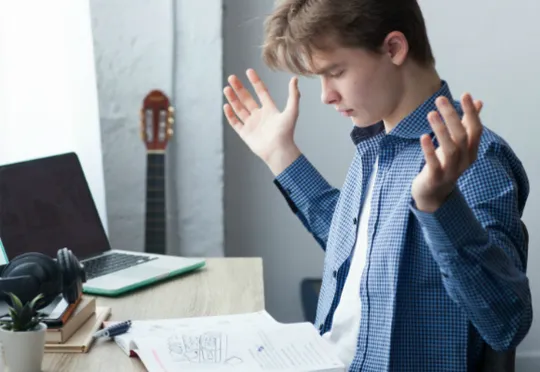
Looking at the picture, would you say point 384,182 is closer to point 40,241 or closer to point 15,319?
point 15,319

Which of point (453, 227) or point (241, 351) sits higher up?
point (453, 227)

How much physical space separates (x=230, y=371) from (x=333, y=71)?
50 cm

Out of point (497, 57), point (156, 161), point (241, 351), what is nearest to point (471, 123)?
point (241, 351)

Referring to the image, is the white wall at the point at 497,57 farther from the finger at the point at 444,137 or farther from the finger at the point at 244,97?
the finger at the point at 444,137

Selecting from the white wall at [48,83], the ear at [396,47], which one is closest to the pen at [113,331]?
the ear at [396,47]

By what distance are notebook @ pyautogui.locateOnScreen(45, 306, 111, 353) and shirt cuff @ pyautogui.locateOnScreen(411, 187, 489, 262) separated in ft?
1.90

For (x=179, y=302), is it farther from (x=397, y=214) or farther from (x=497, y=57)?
(x=497, y=57)

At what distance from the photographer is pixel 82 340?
57.2 inches

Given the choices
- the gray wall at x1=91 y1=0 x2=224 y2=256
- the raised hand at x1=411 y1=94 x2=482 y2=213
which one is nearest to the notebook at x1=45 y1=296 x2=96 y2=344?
the raised hand at x1=411 y1=94 x2=482 y2=213

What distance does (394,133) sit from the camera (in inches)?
57.6

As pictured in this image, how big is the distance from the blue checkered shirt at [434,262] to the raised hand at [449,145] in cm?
4

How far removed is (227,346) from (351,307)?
241mm

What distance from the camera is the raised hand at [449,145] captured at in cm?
108

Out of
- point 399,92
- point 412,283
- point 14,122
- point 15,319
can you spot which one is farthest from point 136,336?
point 14,122
